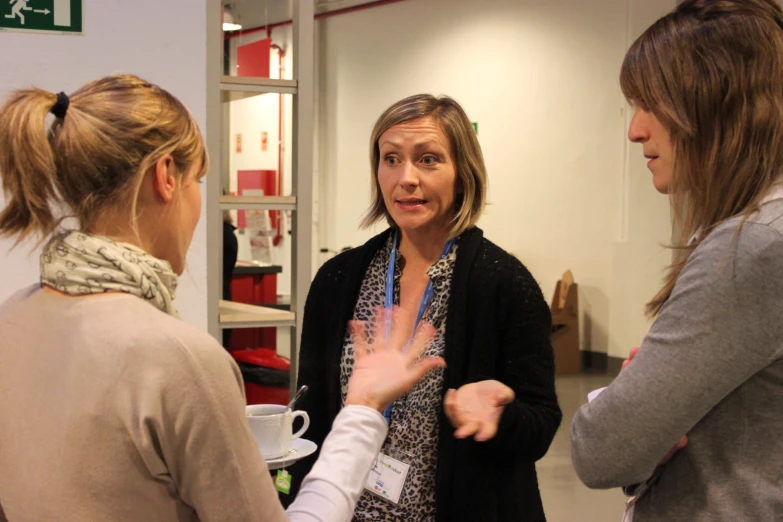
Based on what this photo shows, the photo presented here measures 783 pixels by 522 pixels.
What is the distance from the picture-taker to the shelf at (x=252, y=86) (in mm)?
2582

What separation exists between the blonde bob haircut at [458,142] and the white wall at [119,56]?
90 cm

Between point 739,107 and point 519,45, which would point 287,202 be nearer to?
point 739,107

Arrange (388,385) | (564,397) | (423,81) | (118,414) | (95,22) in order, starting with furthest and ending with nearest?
(423,81) < (564,397) < (95,22) < (388,385) < (118,414)

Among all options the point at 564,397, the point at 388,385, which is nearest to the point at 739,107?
the point at 388,385

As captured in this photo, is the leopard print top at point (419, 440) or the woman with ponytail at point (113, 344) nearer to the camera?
the woman with ponytail at point (113, 344)

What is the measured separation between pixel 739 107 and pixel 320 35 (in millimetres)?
7947

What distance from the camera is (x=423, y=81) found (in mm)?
7680

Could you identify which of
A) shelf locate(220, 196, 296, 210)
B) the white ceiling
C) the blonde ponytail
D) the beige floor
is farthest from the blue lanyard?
the white ceiling

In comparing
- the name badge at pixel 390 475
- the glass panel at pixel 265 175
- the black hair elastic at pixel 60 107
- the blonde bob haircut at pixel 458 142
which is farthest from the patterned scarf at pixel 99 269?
the glass panel at pixel 265 175

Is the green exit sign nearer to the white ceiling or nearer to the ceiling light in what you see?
the white ceiling

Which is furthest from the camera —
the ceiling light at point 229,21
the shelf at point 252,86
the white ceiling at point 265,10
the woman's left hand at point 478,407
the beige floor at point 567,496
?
the ceiling light at point 229,21

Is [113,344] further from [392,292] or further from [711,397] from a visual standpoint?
[392,292]

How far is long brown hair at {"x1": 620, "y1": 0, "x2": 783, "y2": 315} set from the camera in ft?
3.27

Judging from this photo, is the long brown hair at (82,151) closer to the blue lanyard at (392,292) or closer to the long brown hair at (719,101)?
the long brown hair at (719,101)
